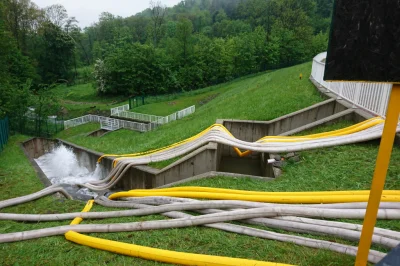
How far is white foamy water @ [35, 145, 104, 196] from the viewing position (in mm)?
9539

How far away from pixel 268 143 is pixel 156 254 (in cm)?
407

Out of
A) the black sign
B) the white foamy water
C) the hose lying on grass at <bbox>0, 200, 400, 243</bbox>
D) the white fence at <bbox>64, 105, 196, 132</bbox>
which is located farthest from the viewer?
the white fence at <bbox>64, 105, 196, 132</bbox>

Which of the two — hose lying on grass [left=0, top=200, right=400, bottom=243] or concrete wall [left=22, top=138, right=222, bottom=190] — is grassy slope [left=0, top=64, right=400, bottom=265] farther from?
concrete wall [left=22, top=138, right=222, bottom=190]

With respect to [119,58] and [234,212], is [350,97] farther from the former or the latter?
[119,58]

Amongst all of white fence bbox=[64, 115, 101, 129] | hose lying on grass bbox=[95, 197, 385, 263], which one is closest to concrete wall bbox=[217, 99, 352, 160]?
hose lying on grass bbox=[95, 197, 385, 263]

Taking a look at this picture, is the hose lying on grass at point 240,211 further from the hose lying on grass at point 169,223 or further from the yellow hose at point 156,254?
the yellow hose at point 156,254

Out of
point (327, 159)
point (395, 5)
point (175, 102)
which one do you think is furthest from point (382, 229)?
point (175, 102)

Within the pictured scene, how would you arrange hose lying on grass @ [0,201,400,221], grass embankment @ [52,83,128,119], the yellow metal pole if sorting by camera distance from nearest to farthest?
the yellow metal pole → hose lying on grass @ [0,201,400,221] → grass embankment @ [52,83,128,119]

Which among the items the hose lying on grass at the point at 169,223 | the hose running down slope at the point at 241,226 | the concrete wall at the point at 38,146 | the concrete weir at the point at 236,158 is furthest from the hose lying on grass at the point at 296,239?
the concrete wall at the point at 38,146

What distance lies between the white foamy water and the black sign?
7362 millimetres

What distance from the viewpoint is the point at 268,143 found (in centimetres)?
602

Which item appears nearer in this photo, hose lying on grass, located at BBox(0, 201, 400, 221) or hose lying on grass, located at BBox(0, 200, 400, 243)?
hose lying on grass, located at BBox(0, 201, 400, 221)

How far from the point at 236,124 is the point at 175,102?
18621 mm

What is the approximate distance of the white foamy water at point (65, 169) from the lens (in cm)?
954
